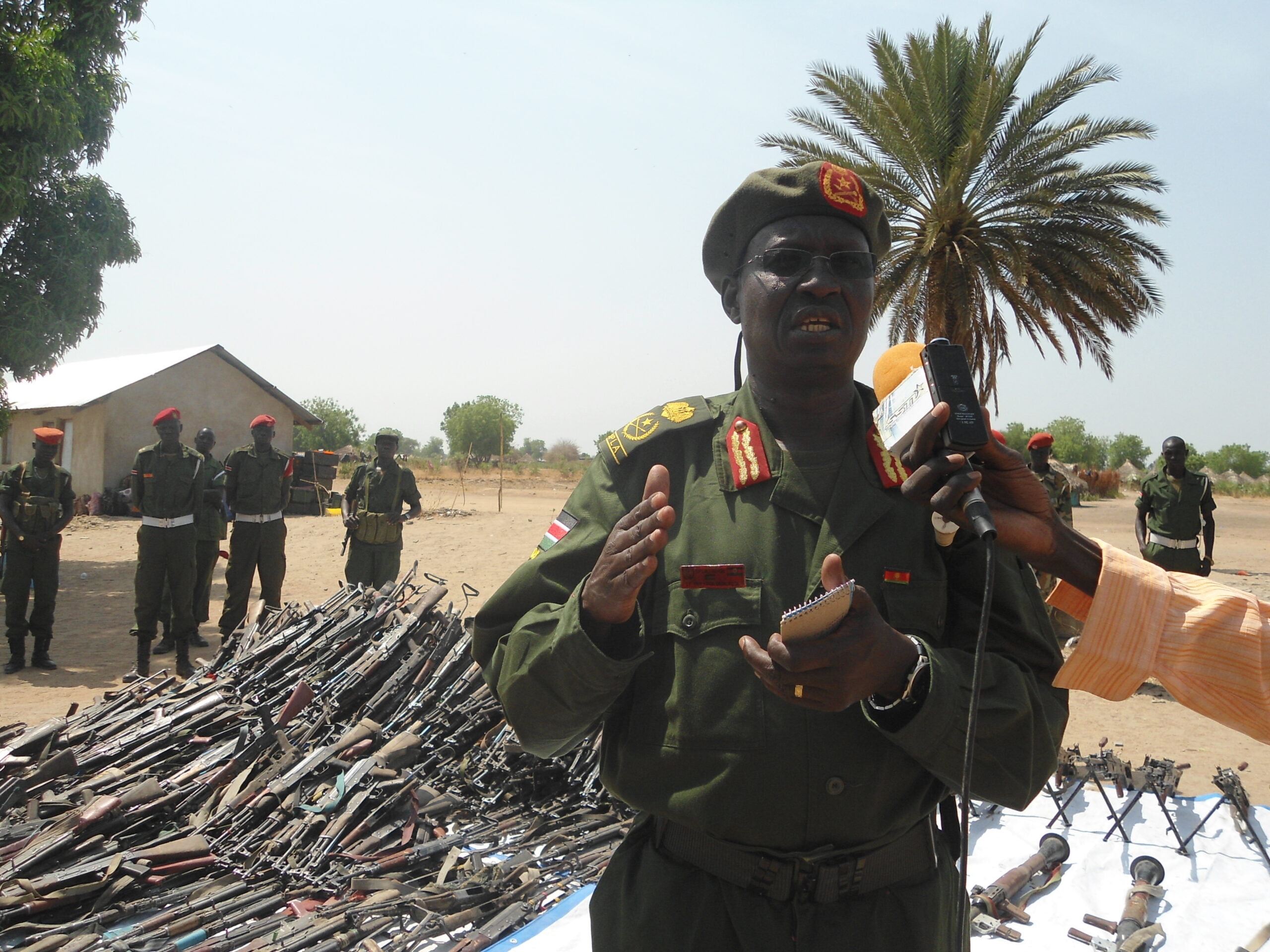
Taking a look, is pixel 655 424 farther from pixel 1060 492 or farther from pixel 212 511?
pixel 1060 492

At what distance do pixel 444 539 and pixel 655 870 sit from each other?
1889 centimetres

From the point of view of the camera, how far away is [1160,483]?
32.3ft

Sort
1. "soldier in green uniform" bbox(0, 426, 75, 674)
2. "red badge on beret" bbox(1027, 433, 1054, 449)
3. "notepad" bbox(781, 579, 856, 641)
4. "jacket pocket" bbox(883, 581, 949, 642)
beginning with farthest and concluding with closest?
"red badge on beret" bbox(1027, 433, 1054, 449), "soldier in green uniform" bbox(0, 426, 75, 674), "jacket pocket" bbox(883, 581, 949, 642), "notepad" bbox(781, 579, 856, 641)

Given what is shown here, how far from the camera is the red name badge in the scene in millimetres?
1646

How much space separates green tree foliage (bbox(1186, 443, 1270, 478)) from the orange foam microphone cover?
249 feet

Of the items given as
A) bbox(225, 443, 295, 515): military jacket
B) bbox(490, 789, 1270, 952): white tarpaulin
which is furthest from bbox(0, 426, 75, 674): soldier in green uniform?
bbox(490, 789, 1270, 952): white tarpaulin

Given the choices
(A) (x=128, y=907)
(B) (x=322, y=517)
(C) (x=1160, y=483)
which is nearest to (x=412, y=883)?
(A) (x=128, y=907)

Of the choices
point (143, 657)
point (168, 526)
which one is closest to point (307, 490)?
point (168, 526)

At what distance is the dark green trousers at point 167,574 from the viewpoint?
8.56m

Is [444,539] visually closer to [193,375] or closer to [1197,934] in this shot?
[193,375]

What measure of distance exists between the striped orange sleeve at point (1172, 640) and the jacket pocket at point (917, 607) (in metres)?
0.25

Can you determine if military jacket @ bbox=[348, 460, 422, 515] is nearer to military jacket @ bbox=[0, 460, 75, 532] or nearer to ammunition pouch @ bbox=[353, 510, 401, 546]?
ammunition pouch @ bbox=[353, 510, 401, 546]

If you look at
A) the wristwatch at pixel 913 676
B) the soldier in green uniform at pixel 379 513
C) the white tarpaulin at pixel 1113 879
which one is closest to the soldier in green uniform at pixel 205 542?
the soldier in green uniform at pixel 379 513

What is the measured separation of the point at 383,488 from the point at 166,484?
2178 millimetres
